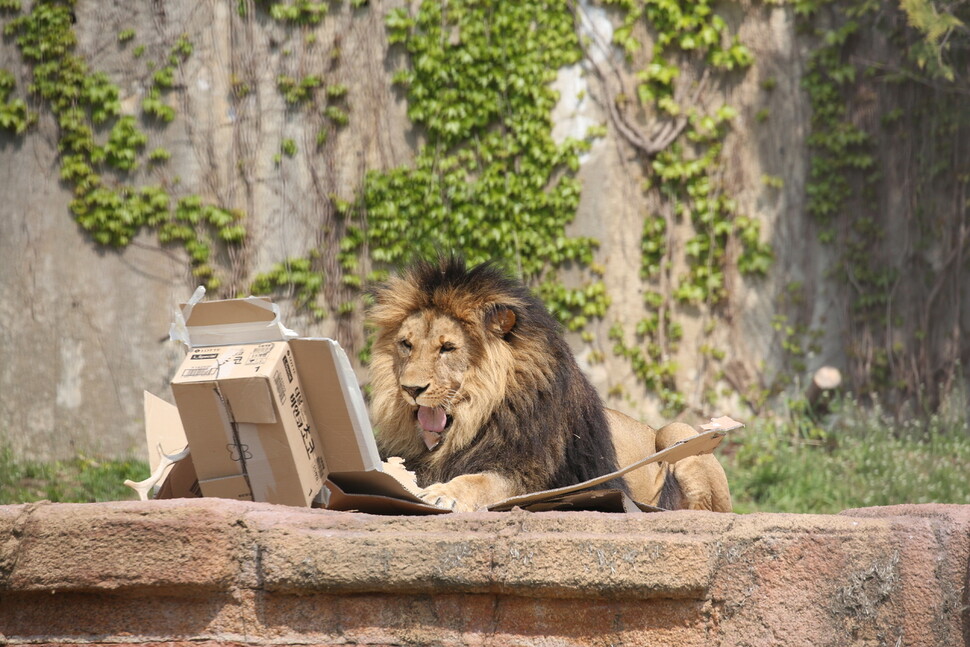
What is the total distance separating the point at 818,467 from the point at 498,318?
3.89 metres

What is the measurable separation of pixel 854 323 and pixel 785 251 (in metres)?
0.76

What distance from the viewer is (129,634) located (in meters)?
2.24

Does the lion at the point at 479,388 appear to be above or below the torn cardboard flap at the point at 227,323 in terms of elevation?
below

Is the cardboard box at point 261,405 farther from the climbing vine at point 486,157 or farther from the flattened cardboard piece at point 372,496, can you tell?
the climbing vine at point 486,157

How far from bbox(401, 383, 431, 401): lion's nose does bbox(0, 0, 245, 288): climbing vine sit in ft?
14.2

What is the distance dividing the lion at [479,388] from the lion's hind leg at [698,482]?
2.04ft

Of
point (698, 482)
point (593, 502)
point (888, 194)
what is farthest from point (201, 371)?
point (888, 194)

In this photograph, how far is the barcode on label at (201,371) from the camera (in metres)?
2.72

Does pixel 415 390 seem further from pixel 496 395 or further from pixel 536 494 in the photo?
pixel 536 494

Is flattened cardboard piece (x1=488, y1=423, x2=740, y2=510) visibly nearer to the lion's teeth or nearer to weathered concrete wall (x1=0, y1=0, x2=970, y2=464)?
the lion's teeth

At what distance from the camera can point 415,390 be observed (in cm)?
325

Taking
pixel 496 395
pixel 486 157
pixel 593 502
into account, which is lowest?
pixel 593 502

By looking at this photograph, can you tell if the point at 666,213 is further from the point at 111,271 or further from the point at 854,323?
the point at 111,271

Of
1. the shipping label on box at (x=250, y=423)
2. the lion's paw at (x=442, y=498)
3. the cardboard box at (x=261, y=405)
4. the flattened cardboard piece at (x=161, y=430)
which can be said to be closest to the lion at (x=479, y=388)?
the lion's paw at (x=442, y=498)
